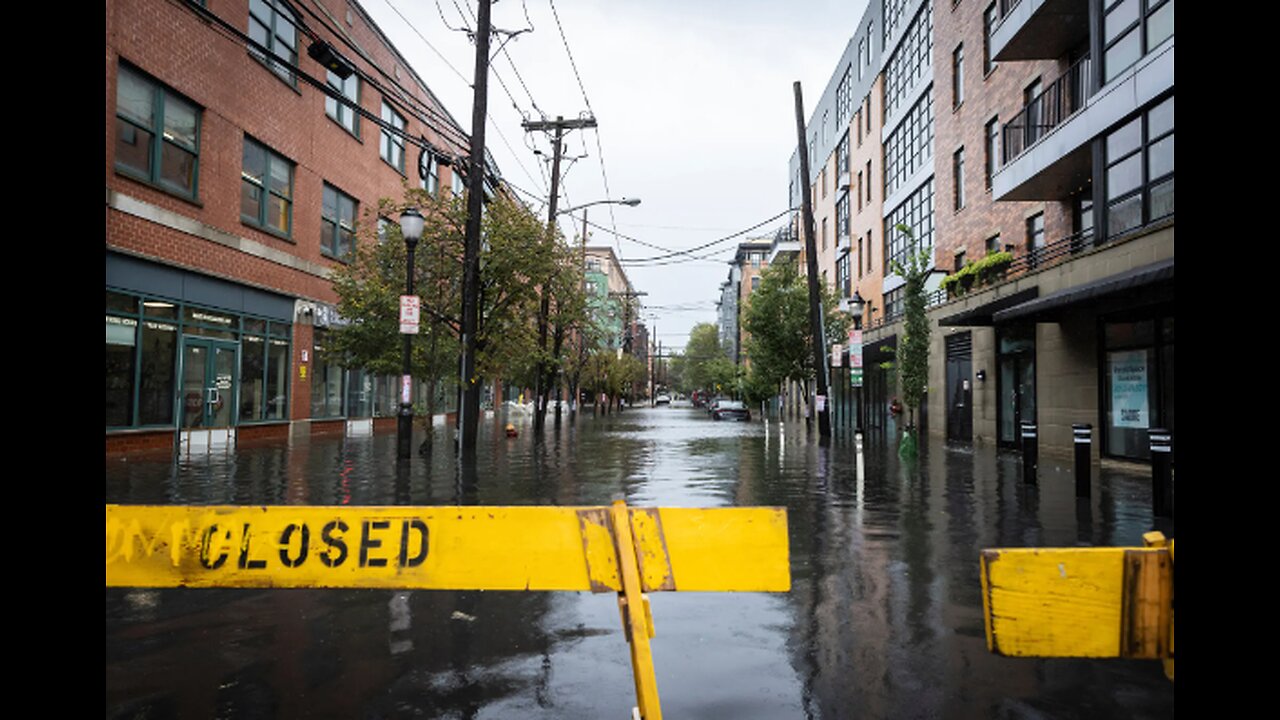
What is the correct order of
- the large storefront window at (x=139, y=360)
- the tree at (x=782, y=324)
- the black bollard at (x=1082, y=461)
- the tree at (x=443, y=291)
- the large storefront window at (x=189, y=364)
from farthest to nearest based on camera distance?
the tree at (x=782, y=324), the tree at (x=443, y=291), the large storefront window at (x=189, y=364), the large storefront window at (x=139, y=360), the black bollard at (x=1082, y=461)

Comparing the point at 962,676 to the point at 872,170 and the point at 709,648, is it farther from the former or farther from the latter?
the point at 872,170

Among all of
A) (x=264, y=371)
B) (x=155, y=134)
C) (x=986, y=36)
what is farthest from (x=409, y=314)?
(x=986, y=36)

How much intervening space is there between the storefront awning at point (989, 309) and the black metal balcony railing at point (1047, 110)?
11.3ft

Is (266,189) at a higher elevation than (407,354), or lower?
higher

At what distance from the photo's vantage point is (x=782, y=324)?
104 ft

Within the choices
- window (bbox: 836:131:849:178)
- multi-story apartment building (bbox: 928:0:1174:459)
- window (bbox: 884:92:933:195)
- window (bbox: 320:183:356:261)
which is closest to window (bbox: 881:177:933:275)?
window (bbox: 884:92:933:195)

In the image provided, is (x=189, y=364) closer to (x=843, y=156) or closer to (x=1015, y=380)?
(x=1015, y=380)

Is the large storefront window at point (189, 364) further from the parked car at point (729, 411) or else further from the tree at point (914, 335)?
the parked car at point (729, 411)

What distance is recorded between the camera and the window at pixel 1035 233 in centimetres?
1900

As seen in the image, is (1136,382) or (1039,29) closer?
(1136,382)

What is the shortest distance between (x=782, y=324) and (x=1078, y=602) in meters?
29.7

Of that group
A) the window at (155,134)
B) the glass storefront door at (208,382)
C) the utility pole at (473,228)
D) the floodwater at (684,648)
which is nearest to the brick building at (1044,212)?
the floodwater at (684,648)

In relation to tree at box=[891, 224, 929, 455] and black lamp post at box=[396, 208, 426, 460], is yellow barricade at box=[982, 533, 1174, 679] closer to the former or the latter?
black lamp post at box=[396, 208, 426, 460]
